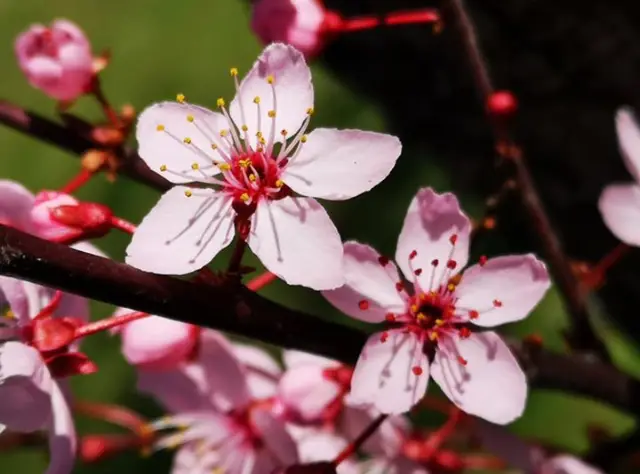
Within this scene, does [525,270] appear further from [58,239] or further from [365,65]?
[365,65]

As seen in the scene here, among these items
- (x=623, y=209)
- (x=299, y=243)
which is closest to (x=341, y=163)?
(x=299, y=243)

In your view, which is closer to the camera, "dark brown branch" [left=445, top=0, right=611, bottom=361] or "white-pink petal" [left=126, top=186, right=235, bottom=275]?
"white-pink petal" [left=126, top=186, right=235, bottom=275]

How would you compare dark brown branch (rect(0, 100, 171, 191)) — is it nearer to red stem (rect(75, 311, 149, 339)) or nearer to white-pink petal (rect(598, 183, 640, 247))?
red stem (rect(75, 311, 149, 339))

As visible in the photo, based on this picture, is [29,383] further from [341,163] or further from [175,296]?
[341,163]

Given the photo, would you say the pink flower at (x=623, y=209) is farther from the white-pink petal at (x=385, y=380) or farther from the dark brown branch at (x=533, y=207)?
the white-pink petal at (x=385, y=380)

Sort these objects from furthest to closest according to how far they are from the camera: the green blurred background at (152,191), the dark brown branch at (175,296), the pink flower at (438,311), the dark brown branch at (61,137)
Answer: the green blurred background at (152,191), the dark brown branch at (61,137), the pink flower at (438,311), the dark brown branch at (175,296)

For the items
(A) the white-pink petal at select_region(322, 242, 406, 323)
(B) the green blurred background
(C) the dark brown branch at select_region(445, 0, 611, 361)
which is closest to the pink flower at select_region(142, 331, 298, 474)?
(A) the white-pink petal at select_region(322, 242, 406, 323)

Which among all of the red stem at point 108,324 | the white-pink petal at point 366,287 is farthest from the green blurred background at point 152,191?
the red stem at point 108,324
